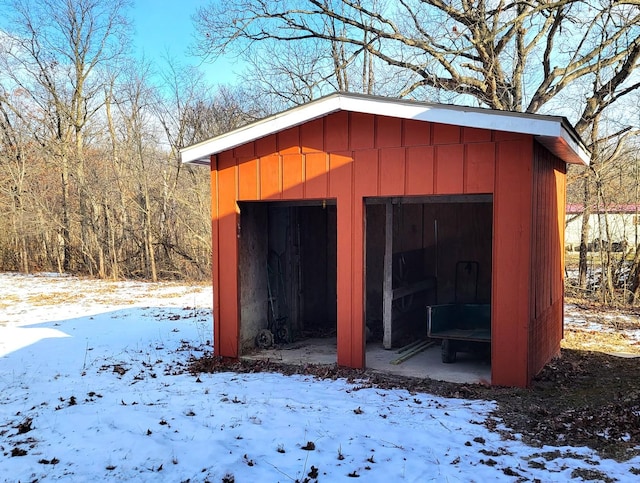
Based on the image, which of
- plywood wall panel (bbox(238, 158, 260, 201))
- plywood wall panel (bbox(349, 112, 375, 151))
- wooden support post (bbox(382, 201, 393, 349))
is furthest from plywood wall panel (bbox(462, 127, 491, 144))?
plywood wall panel (bbox(238, 158, 260, 201))

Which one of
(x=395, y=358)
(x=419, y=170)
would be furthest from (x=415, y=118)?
(x=395, y=358)

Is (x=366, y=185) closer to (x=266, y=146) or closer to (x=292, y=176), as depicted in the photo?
(x=292, y=176)

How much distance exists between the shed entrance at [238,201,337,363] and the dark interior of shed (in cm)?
85

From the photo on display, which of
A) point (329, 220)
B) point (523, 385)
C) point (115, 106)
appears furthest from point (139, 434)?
point (115, 106)

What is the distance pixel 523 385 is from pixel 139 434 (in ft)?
11.8

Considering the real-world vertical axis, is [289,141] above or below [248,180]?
above

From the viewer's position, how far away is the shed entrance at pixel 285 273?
669 cm

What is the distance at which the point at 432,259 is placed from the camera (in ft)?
28.3

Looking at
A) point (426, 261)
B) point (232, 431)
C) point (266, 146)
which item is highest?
point (266, 146)

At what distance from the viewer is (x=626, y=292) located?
11266mm

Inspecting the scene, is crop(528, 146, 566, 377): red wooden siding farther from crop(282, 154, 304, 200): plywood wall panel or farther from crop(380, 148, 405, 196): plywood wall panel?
crop(282, 154, 304, 200): plywood wall panel

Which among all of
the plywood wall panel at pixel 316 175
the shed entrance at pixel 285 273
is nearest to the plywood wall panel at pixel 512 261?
the plywood wall panel at pixel 316 175

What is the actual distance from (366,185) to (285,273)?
8.66 ft

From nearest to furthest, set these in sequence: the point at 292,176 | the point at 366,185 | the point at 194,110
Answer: the point at 366,185 < the point at 292,176 < the point at 194,110
